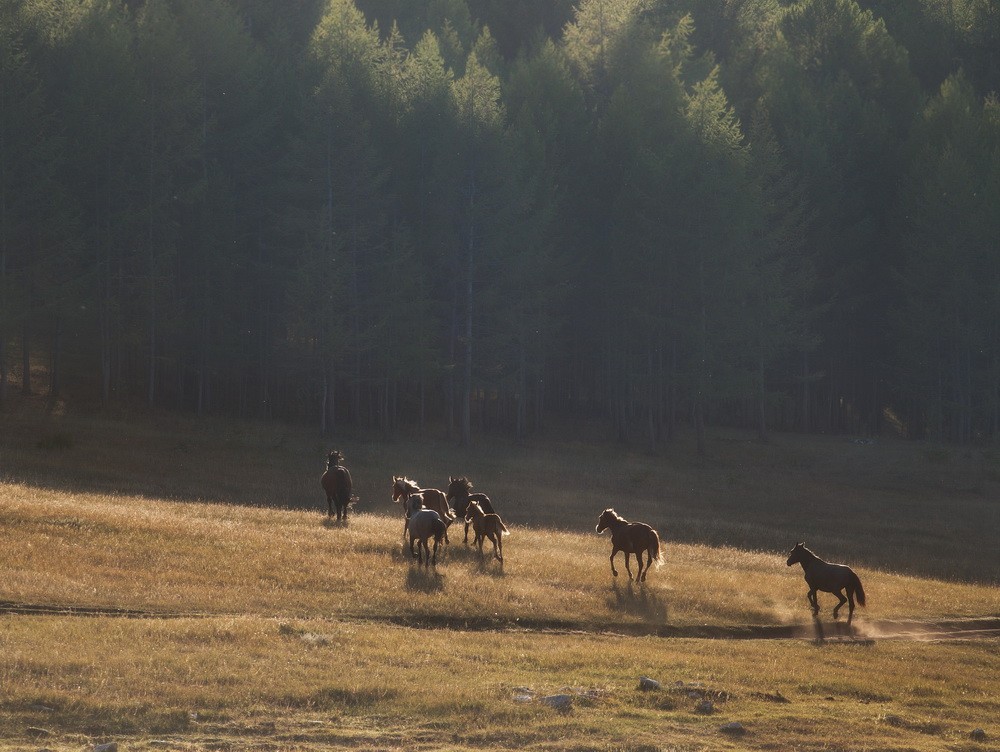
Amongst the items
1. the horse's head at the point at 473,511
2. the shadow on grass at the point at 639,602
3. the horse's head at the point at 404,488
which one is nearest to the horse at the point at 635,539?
the shadow on grass at the point at 639,602

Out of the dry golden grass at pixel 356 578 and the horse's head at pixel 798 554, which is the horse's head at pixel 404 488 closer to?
the dry golden grass at pixel 356 578

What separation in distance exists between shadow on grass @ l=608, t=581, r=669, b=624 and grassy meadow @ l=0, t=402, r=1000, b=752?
71 mm

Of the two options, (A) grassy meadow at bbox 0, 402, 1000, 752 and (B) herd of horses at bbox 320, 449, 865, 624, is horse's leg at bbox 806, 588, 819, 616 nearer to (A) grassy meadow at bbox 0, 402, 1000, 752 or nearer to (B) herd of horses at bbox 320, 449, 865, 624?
(B) herd of horses at bbox 320, 449, 865, 624

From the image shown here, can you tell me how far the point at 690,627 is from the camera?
24422 mm

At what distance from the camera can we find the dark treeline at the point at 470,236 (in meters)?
59.5

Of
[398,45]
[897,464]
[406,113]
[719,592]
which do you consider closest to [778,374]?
[897,464]

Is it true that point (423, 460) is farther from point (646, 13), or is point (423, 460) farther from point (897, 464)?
point (646, 13)

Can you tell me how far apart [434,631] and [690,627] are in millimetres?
5364

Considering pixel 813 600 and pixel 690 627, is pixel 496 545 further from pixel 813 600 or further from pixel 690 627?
pixel 813 600

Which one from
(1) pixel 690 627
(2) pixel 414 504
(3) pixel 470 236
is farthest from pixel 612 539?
(3) pixel 470 236

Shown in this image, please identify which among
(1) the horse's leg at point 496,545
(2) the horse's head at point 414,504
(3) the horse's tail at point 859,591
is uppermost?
(2) the horse's head at point 414,504

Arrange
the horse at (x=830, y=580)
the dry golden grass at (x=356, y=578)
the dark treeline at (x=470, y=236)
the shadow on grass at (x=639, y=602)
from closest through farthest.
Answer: the dry golden grass at (x=356, y=578) → the shadow on grass at (x=639, y=602) → the horse at (x=830, y=580) → the dark treeline at (x=470, y=236)

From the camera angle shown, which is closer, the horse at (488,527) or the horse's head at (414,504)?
the horse at (488,527)

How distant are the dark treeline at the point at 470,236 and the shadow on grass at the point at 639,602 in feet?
116
